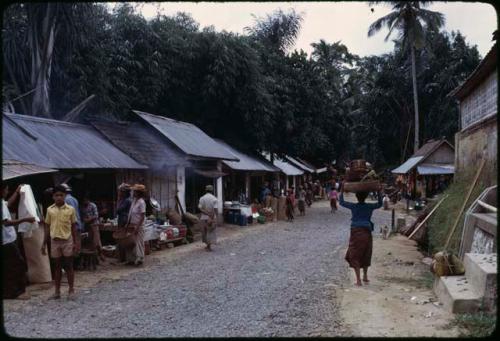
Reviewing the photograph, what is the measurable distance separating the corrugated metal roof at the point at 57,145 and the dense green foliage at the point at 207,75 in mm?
4091

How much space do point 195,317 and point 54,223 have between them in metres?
2.77

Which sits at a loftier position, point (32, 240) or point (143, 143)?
point (143, 143)

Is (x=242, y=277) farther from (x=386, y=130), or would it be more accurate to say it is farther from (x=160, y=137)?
(x=386, y=130)

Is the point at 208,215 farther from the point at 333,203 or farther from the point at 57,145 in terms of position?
the point at 333,203

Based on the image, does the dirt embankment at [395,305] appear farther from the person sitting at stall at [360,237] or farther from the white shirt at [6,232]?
the white shirt at [6,232]

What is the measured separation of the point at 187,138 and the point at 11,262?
1147 centimetres

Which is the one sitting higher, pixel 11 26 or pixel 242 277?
pixel 11 26

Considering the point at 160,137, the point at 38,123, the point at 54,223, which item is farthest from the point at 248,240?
the point at 54,223

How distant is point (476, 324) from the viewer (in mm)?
5223

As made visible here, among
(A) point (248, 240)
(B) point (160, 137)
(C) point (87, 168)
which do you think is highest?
(B) point (160, 137)

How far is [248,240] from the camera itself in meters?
15.0

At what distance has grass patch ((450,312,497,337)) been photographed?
4977mm

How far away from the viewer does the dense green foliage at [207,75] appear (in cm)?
1778

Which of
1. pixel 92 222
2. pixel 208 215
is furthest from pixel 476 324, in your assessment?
pixel 208 215
